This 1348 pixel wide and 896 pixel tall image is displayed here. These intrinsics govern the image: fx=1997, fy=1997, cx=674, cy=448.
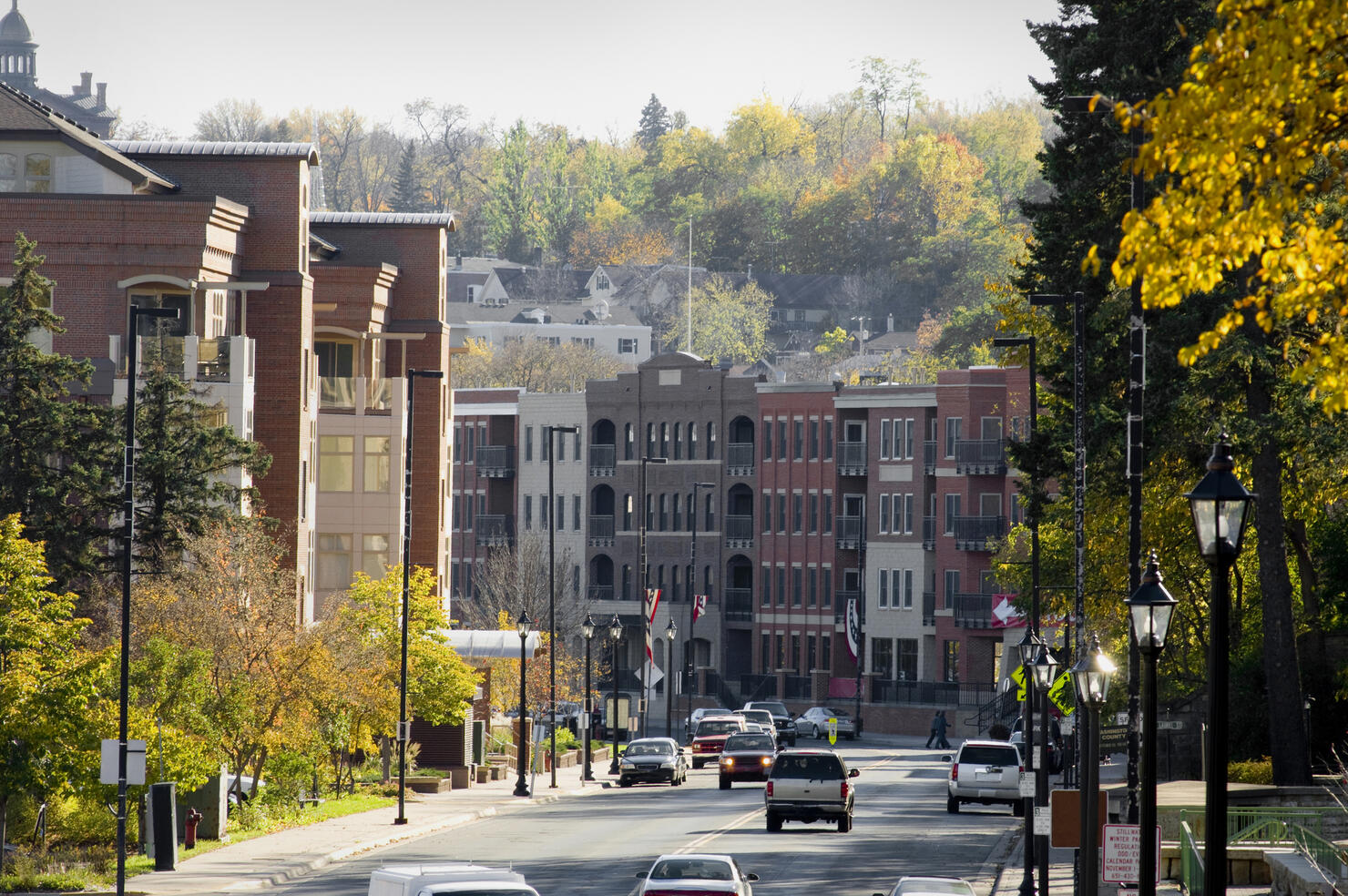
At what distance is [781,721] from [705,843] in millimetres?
49363

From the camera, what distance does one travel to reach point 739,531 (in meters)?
113

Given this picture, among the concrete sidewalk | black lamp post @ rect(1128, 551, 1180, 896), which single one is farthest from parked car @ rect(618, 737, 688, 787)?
black lamp post @ rect(1128, 551, 1180, 896)

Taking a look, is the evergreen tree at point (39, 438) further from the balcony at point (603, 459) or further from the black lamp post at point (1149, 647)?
the balcony at point (603, 459)

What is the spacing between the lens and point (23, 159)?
61.5m

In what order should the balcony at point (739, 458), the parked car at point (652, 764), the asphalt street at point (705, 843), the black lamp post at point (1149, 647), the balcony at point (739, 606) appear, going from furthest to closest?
the balcony at point (739, 458) < the balcony at point (739, 606) < the parked car at point (652, 764) < the asphalt street at point (705, 843) < the black lamp post at point (1149, 647)

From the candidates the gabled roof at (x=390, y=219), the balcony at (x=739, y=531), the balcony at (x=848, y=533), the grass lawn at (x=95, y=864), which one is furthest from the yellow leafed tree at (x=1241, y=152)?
the balcony at (x=739, y=531)

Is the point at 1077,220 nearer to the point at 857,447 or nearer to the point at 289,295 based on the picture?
the point at 289,295

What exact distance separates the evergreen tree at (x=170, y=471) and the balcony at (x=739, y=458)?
64.2 m

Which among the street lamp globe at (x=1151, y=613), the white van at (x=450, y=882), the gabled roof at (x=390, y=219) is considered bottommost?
the white van at (x=450, y=882)

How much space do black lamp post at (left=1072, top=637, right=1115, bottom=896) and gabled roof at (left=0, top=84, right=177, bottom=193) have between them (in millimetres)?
45281

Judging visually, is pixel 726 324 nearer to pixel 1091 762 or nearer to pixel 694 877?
pixel 694 877

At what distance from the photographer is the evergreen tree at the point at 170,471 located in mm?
47844

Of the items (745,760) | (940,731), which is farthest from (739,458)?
(745,760)

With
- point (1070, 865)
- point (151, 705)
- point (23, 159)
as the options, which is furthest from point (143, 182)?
point (1070, 865)
